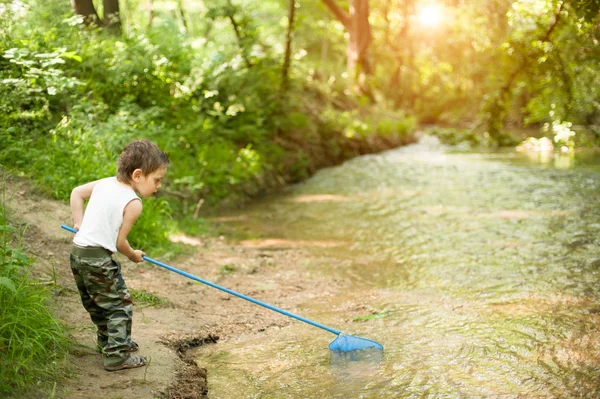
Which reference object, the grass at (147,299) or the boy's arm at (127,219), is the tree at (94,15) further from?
the boy's arm at (127,219)

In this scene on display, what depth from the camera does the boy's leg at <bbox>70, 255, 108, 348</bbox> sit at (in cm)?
369

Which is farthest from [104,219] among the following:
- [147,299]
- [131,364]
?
[147,299]

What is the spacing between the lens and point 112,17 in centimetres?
994

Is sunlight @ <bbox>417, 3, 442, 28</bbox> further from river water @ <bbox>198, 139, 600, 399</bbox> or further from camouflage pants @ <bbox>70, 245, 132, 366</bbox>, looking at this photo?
camouflage pants @ <bbox>70, 245, 132, 366</bbox>

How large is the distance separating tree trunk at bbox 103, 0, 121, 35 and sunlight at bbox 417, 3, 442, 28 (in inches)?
895

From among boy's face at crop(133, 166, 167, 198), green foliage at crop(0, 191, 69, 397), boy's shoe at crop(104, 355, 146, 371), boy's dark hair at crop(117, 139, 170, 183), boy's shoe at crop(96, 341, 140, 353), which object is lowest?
boy's shoe at crop(104, 355, 146, 371)

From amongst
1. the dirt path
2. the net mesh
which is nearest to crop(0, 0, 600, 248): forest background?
the dirt path

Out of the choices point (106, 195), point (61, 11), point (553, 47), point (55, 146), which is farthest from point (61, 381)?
point (553, 47)

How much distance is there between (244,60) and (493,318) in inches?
321

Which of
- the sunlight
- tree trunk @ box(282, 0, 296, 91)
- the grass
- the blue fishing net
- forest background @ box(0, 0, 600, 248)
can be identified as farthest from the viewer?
the sunlight

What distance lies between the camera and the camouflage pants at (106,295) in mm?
3682

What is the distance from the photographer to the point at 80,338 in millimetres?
4012

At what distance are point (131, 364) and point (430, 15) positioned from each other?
31156mm

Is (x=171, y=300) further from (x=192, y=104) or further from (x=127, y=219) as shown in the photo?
(x=192, y=104)
